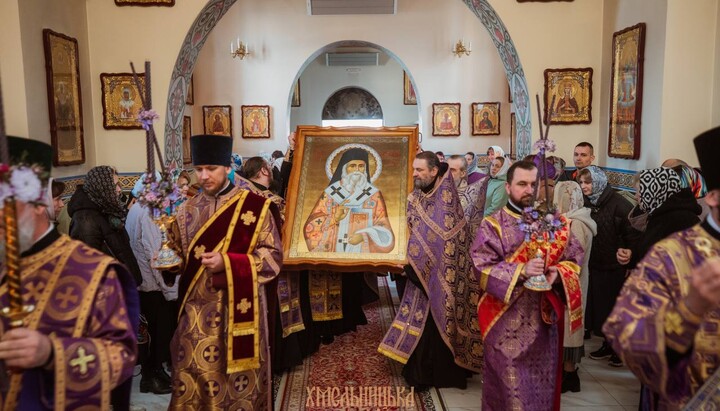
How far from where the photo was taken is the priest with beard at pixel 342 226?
472 centimetres

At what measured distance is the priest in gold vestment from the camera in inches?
119

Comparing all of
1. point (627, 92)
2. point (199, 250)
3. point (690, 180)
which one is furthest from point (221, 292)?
point (627, 92)

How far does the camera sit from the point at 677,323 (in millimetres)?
1510

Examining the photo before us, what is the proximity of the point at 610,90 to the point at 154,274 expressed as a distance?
5.38 metres

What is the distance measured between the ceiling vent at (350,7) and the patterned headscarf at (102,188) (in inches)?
343

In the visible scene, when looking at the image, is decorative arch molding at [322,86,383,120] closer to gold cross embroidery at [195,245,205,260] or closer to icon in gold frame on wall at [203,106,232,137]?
icon in gold frame on wall at [203,106,232,137]

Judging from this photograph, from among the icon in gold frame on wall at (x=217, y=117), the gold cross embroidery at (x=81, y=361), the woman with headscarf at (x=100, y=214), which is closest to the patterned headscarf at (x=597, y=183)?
the woman with headscarf at (x=100, y=214)

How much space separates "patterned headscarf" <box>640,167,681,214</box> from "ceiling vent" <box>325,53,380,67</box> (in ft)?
48.9

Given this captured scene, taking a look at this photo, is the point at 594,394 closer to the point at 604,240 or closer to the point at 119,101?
the point at 604,240

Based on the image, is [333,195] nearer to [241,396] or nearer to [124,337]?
[241,396]

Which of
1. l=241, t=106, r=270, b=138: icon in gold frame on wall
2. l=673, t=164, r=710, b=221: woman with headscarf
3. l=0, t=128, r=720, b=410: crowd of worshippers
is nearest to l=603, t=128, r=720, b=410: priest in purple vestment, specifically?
l=0, t=128, r=720, b=410: crowd of worshippers

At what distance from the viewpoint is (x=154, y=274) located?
13.6 ft

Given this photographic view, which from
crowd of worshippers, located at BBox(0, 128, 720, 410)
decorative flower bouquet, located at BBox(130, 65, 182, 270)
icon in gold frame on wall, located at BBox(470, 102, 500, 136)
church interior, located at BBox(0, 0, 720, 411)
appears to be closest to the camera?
crowd of worshippers, located at BBox(0, 128, 720, 410)

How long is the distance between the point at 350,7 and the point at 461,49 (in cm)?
256
